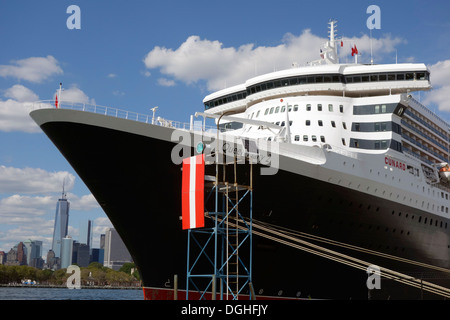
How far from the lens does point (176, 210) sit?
1977cm

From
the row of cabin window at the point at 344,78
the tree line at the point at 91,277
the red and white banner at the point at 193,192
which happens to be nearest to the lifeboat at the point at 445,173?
the row of cabin window at the point at 344,78

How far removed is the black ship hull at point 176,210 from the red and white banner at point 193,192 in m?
1.16

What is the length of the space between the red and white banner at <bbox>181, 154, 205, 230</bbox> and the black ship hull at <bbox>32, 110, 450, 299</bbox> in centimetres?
116

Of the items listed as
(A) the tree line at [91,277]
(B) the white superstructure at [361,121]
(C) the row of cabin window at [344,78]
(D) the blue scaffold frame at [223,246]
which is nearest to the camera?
(D) the blue scaffold frame at [223,246]

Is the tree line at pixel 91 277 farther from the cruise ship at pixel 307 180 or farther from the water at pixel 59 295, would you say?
the cruise ship at pixel 307 180

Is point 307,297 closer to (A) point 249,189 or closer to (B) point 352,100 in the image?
(A) point 249,189

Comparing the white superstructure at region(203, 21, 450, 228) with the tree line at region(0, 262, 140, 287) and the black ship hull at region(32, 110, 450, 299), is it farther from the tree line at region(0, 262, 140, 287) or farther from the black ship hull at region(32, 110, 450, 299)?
the tree line at region(0, 262, 140, 287)

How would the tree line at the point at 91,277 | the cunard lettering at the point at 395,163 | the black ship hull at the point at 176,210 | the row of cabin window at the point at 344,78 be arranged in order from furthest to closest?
the tree line at the point at 91,277
the row of cabin window at the point at 344,78
the cunard lettering at the point at 395,163
the black ship hull at the point at 176,210

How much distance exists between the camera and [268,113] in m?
27.0

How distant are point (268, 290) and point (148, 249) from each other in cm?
522

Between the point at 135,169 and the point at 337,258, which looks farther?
the point at 337,258

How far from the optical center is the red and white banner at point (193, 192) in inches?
699

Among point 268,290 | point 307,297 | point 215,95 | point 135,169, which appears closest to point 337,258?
point 307,297

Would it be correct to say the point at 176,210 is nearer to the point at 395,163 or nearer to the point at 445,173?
the point at 395,163
